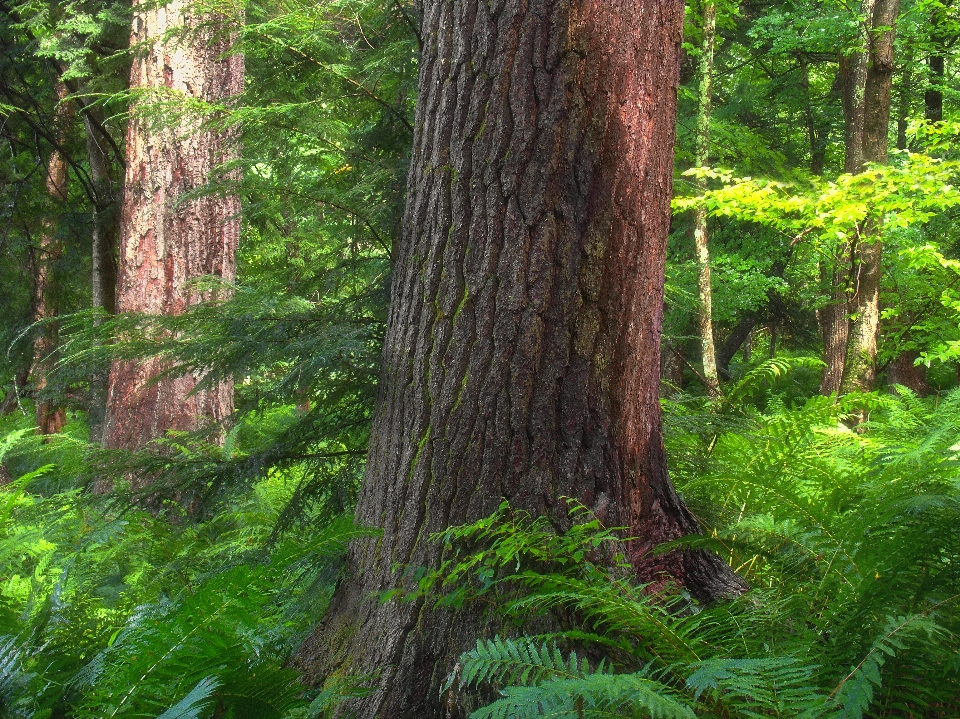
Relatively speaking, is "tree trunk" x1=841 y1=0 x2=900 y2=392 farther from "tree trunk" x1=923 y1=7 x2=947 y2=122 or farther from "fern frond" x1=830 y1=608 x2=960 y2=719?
"fern frond" x1=830 y1=608 x2=960 y2=719

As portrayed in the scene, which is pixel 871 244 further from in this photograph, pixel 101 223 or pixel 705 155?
pixel 101 223

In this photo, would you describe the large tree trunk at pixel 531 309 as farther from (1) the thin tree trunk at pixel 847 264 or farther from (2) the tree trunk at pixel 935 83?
(2) the tree trunk at pixel 935 83

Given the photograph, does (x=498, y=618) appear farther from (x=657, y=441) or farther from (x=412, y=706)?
(x=657, y=441)

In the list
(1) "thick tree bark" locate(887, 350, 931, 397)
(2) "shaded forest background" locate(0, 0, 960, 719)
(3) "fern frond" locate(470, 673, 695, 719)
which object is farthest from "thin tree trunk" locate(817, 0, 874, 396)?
(3) "fern frond" locate(470, 673, 695, 719)

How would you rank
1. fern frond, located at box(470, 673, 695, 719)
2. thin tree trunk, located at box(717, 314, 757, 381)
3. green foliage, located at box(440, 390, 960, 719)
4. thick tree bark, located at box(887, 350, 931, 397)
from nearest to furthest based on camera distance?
fern frond, located at box(470, 673, 695, 719)
green foliage, located at box(440, 390, 960, 719)
thick tree bark, located at box(887, 350, 931, 397)
thin tree trunk, located at box(717, 314, 757, 381)

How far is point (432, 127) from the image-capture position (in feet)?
7.39

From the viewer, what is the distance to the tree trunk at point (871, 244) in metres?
8.06

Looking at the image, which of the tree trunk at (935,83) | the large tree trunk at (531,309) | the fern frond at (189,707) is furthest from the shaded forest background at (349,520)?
the tree trunk at (935,83)

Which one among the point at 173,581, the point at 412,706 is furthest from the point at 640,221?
the point at 173,581

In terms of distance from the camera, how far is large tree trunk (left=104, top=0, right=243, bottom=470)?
5.36 metres

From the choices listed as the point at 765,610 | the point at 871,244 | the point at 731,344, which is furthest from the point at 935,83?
the point at 765,610

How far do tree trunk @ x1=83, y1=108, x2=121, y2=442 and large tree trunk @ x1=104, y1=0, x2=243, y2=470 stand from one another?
192cm

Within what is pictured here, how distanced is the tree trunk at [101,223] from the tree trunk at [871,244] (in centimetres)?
783

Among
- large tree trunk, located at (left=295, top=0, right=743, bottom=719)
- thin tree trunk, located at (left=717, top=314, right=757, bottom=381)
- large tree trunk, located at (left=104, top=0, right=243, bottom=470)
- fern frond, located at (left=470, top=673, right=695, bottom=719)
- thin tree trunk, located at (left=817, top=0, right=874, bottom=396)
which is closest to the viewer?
fern frond, located at (left=470, top=673, right=695, bottom=719)
